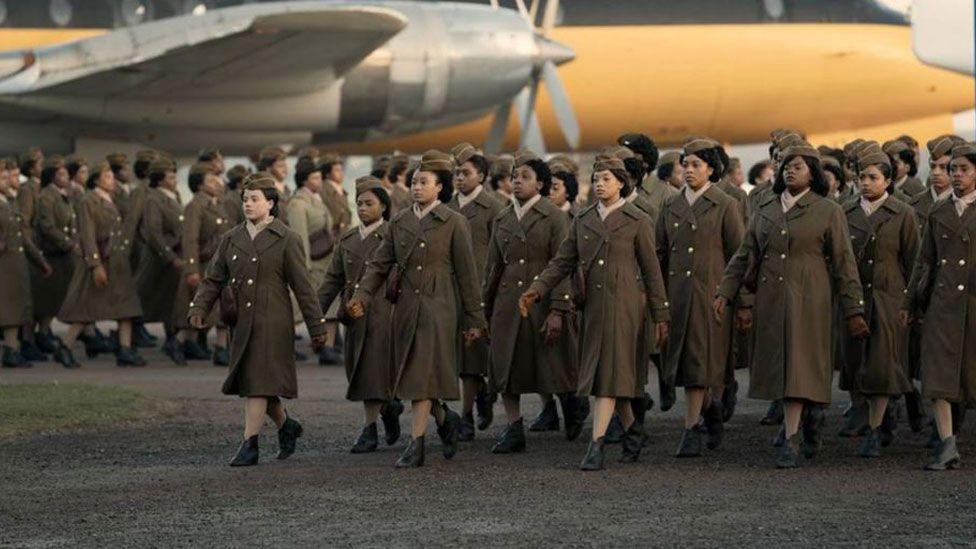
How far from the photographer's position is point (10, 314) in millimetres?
17219

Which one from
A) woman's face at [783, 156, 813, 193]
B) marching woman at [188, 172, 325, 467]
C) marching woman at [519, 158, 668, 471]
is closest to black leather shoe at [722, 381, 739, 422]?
marching woman at [519, 158, 668, 471]

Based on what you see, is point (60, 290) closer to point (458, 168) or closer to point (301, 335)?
point (301, 335)

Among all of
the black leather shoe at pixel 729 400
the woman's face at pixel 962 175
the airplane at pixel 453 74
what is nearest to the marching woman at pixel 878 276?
the woman's face at pixel 962 175

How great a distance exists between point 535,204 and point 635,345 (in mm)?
1461

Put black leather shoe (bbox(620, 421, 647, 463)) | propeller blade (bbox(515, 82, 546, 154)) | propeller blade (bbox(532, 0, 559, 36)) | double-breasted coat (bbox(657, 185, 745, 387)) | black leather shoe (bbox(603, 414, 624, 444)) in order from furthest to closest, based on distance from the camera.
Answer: propeller blade (bbox(532, 0, 559, 36)), propeller blade (bbox(515, 82, 546, 154)), black leather shoe (bbox(603, 414, 624, 444)), double-breasted coat (bbox(657, 185, 745, 387)), black leather shoe (bbox(620, 421, 647, 463))

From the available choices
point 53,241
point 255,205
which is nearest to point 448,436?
point 255,205

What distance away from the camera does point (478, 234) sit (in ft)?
43.4

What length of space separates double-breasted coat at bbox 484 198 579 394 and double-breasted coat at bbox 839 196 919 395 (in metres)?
1.66

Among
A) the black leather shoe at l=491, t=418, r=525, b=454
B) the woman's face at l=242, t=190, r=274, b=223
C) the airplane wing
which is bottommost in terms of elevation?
the black leather shoe at l=491, t=418, r=525, b=454

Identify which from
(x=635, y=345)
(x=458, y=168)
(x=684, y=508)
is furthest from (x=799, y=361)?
(x=458, y=168)

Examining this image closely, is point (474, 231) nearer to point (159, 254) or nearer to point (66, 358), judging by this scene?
point (159, 254)

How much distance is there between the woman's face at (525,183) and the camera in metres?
11.9

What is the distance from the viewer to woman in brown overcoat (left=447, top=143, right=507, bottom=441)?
12.4m

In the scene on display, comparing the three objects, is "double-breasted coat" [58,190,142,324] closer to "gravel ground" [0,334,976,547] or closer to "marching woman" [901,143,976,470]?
"gravel ground" [0,334,976,547]
